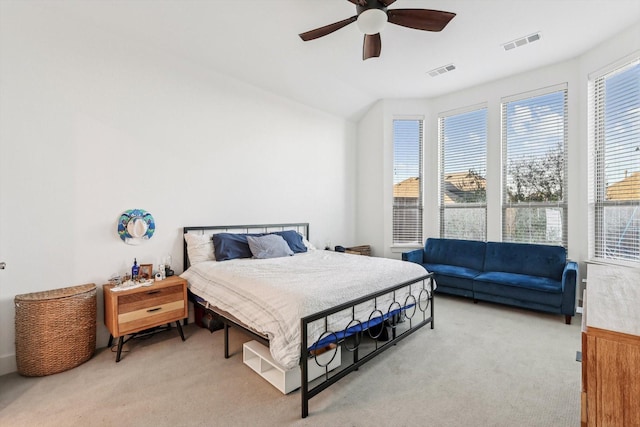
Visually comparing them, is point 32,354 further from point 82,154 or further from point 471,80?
point 471,80

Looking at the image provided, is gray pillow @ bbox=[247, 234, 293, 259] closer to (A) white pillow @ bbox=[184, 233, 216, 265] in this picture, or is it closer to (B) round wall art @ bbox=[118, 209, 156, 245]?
(A) white pillow @ bbox=[184, 233, 216, 265]

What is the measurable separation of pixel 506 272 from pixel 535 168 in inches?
63.9

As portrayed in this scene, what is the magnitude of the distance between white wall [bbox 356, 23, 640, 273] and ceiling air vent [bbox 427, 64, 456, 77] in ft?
3.16

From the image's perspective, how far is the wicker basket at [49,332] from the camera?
2.41 meters

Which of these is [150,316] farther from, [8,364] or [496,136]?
[496,136]

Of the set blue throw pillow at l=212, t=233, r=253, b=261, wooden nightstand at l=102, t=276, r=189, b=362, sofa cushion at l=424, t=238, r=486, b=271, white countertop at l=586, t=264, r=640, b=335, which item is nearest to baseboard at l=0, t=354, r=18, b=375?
wooden nightstand at l=102, t=276, r=189, b=362

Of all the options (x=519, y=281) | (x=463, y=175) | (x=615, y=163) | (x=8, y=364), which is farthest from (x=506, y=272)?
(x=8, y=364)

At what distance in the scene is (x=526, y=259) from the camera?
4242mm

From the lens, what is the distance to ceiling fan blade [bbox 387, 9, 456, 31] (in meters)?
2.43

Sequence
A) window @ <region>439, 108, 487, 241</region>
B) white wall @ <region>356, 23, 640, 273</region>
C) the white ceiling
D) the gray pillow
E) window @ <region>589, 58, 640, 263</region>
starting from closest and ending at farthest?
1. the white ceiling
2. window @ <region>589, 58, 640, 263</region>
3. the gray pillow
4. white wall @ <region>356, 23, 640, 273</region>
5. window @ <region>439, 108, 487, 241</region>

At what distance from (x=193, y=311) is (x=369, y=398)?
2.42m

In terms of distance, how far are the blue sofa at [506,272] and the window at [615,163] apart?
1.60ft

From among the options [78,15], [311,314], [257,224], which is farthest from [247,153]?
[311,314]

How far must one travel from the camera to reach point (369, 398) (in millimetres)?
2129
